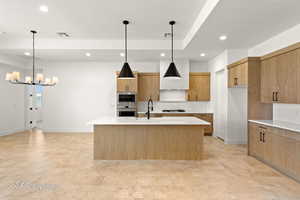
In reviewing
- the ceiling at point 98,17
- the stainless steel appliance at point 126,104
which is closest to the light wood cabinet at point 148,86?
the stainless steel appliance at point 126,104

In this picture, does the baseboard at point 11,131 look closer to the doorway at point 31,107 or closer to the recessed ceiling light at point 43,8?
the doorway at point 31,107

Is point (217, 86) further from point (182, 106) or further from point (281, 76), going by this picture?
point (281, 76)

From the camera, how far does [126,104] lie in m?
6.97

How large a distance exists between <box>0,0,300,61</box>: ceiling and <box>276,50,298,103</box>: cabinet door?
2.45ft

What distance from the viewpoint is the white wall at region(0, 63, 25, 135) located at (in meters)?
7.08

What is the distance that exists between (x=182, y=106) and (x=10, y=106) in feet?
21.2

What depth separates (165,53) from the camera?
6355 mm

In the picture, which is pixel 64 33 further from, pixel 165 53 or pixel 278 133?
pixel 278 133

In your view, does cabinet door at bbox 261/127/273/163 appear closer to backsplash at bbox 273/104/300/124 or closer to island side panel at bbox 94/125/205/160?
backsplash at bbox 273/104/300/124

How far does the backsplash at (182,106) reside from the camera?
7.59 meters

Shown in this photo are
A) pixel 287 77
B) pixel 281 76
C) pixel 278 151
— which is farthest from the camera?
pixel 281 76

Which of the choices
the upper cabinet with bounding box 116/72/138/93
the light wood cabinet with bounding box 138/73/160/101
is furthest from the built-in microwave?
the light wood cabinet with bounding box 138/73/160/101

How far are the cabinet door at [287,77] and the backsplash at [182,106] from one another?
366 cm

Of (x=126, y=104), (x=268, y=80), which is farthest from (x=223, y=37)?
(x=126, y=104)
